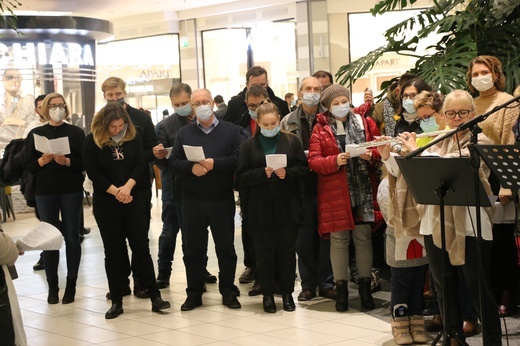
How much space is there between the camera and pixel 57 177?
25.0 ft

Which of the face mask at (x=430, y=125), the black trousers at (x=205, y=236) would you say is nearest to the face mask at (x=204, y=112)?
the black trousers at (x=205, y=236)

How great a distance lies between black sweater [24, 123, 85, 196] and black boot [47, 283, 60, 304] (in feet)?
2.71

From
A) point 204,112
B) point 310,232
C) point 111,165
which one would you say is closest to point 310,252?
point 310,232

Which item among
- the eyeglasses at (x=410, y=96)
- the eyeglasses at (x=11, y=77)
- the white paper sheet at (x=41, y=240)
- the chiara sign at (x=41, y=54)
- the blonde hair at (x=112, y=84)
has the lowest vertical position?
the white paper sheet at (x=41, y=240)

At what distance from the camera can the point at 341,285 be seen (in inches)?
271

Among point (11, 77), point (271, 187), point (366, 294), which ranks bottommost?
point (366, 294)

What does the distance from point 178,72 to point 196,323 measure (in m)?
17.9

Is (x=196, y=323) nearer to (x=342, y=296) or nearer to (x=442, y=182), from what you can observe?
(x=342, y=296)

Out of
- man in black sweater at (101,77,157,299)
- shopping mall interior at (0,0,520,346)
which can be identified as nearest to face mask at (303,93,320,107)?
man in black sweater at (101,77,157,299)

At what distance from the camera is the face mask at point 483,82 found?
6250 mm

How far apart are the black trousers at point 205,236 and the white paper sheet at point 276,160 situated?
62 cm

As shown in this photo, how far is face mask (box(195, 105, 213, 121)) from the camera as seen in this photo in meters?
7.18

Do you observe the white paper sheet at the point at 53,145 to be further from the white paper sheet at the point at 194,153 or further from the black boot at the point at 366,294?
the black boot at the point at 366,294

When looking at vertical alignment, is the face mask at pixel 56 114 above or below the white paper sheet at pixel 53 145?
above
